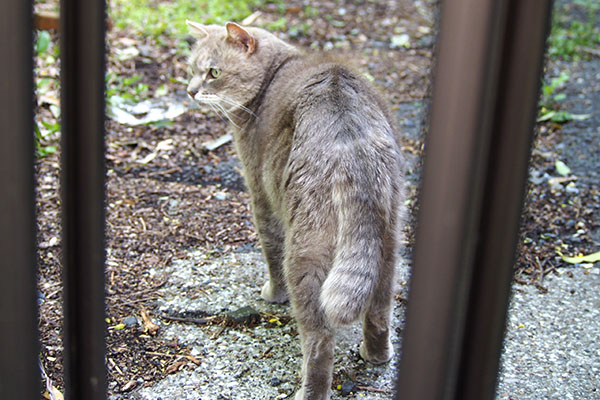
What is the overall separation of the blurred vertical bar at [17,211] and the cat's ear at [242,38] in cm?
188

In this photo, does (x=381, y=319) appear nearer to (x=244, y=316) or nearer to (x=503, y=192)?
(x=244, y=316)

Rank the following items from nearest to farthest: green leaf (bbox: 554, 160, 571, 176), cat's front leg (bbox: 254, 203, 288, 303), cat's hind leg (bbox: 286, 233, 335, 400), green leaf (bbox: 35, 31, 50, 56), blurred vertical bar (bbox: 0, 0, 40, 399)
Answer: blurred vertical bar (bbox: 0, 0, 40, 399)
cat's hind leg (bbox: 286, 233, 335, 400)
cat's front leg (bbox: 254, 203, 288, 303)
green leaf (bbox: 554, 160, 571, 176)
green leaf (bbox: 35, 31, 50, 56)

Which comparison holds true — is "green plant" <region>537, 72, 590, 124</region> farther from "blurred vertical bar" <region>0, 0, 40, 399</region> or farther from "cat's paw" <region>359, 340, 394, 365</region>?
"blurred vertical bar" <region>0, 0, 40, 399</region>

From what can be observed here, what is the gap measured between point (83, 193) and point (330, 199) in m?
1.17

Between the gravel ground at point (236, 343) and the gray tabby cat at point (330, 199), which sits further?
the gravel ground at point (236, 343)

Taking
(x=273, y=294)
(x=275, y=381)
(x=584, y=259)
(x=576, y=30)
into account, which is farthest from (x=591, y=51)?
(x=275, y=381)

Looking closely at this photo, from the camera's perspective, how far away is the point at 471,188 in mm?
911

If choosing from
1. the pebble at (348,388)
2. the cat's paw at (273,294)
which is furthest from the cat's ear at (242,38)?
the pebble at (348,388)

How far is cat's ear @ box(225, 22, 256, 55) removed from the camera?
2820mm

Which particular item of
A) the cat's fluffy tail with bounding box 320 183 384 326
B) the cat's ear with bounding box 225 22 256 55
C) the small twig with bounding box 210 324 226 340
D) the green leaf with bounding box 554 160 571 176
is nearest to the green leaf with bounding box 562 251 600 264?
the green leaf with bounding box 554 160 571 176

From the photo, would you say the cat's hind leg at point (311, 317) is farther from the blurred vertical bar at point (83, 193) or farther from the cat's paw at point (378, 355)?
the blurred vertical bar at point (83, 193)

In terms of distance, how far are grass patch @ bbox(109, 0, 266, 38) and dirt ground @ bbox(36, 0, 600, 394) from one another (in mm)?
181

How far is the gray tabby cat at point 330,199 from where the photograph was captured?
6.78ft

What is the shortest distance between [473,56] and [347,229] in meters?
1.25
